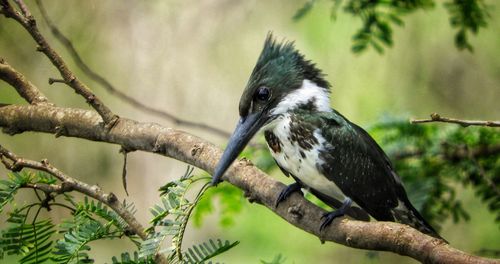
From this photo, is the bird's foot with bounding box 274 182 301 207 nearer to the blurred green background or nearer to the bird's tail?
the bird's tail

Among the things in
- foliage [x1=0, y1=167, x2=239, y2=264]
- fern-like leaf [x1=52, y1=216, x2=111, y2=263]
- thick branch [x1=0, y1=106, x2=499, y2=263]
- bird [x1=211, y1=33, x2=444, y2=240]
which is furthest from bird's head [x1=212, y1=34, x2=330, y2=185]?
fern-like leaf [x1=52, y1=216, x2=111, y2=263]

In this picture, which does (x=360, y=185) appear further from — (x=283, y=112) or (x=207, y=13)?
(x=207, y=13)

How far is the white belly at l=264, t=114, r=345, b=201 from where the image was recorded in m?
2.27

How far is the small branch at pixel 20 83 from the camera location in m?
2.38

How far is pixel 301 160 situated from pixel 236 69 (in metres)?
1.97

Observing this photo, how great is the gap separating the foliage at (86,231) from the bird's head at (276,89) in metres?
0.49

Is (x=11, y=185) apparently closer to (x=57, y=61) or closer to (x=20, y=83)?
(x=57, y=61)

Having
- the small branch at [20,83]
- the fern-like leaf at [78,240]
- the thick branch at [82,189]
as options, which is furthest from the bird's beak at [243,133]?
the small branch at [20,83]

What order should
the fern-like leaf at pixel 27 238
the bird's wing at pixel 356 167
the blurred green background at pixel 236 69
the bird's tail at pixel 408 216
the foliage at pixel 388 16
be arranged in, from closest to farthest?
the fern-like leaf at pixel 27 238, the bird's wing at pixel 356 167, the bird's tail at pixel 408 216, the foliage at pixel 388 16, the blurred green background at pixel 236 69

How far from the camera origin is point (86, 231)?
165cm

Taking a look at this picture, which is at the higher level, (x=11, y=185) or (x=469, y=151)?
(x=469, y=151)

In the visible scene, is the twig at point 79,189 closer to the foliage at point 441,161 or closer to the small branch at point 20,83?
the small branch at point 20,83

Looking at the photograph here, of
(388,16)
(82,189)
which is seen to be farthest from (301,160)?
(388,16)

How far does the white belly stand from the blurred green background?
150cm
